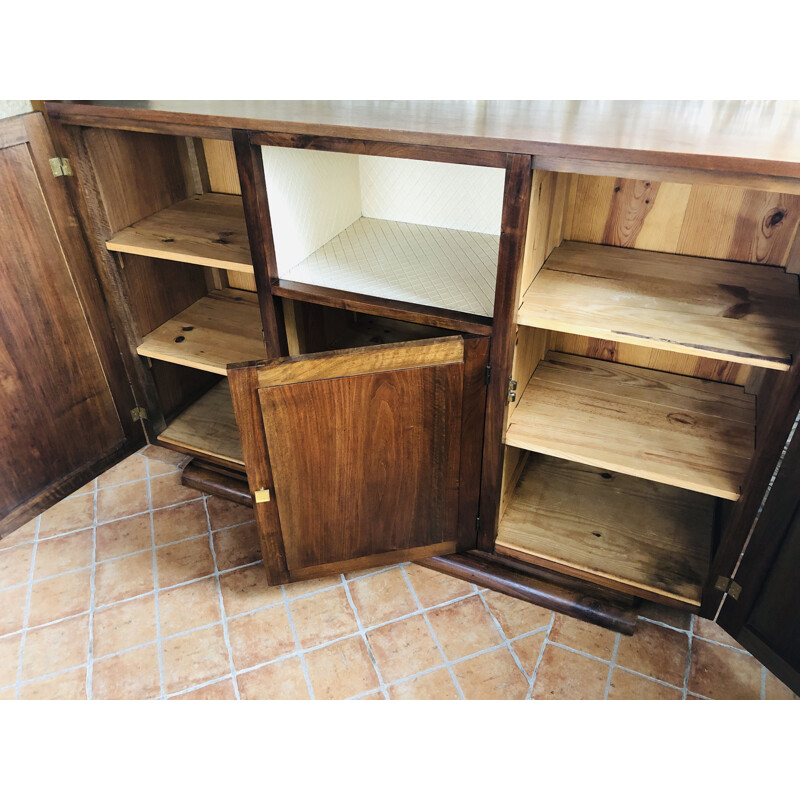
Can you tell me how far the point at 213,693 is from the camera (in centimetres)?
163

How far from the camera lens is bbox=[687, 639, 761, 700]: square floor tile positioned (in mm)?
1633

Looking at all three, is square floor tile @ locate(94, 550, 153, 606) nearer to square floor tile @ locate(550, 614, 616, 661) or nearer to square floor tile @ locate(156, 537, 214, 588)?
square floor tile @ locate(156, 537, 214, 588)

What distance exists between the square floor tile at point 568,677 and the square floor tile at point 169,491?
1264mm

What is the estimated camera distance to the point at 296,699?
1.62 m

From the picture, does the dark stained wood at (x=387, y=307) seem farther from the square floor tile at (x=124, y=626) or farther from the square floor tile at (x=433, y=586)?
the square floor tile at (x=124, y=626)

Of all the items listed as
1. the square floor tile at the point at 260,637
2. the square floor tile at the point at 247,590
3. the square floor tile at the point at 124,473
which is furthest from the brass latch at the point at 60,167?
the square floor tile at the point at 260,637

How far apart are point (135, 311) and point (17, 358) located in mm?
378

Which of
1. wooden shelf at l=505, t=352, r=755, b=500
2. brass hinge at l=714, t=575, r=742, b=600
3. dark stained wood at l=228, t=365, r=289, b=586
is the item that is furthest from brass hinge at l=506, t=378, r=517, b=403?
brass hinge at l=714, t=575, r=742, b=600

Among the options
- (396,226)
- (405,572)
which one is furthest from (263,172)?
(405,572)

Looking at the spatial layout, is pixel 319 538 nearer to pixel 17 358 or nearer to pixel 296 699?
pixel 296 699

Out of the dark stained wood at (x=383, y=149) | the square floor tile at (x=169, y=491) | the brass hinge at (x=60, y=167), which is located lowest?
the square floor tile at (x=169, y=491)

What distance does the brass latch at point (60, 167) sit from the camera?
183cm

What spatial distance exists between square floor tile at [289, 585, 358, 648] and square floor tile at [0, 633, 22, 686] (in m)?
0.72

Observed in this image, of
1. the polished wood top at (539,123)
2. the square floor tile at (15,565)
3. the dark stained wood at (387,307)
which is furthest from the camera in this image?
the square floor tile at (15,565)
